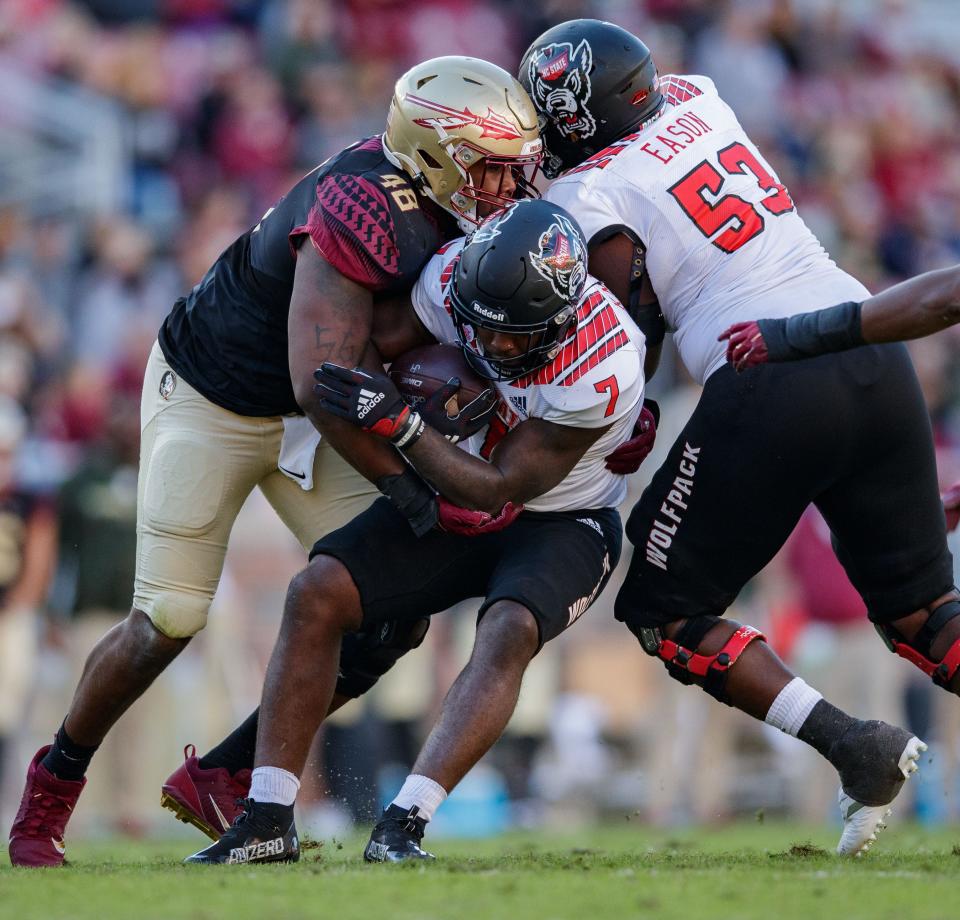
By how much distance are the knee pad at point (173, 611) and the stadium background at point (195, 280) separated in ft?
10.3

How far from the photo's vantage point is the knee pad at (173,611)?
5.21m

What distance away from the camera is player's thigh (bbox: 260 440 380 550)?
537cm

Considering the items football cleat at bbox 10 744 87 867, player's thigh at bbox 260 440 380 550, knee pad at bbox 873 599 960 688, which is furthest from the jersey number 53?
football cleat at bbox 10 744 87 867

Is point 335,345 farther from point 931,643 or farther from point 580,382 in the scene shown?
point 931,643

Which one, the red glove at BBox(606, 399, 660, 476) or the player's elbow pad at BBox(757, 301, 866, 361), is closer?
the player's elbow pad at BBox(757, 301, 866, 361)

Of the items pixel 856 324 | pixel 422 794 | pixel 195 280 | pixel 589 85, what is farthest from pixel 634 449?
pixel 195 280

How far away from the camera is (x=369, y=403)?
460 cm

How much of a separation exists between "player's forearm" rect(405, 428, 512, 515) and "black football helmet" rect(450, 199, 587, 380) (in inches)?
11.0

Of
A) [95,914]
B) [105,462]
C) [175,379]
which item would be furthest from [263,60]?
[95,914]

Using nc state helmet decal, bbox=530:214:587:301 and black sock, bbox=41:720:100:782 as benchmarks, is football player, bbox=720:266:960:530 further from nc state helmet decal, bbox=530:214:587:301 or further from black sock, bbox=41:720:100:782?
black sock, bbox=41:720:100:782

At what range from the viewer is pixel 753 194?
5008 millimetres

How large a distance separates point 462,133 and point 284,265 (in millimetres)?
693

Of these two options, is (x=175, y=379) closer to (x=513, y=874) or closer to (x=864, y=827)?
(x=513, y=874)

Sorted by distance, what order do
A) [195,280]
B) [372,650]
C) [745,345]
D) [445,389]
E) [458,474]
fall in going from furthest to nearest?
[195,280] → [372,650] → [445,389] → [458,474] → [745,345]
